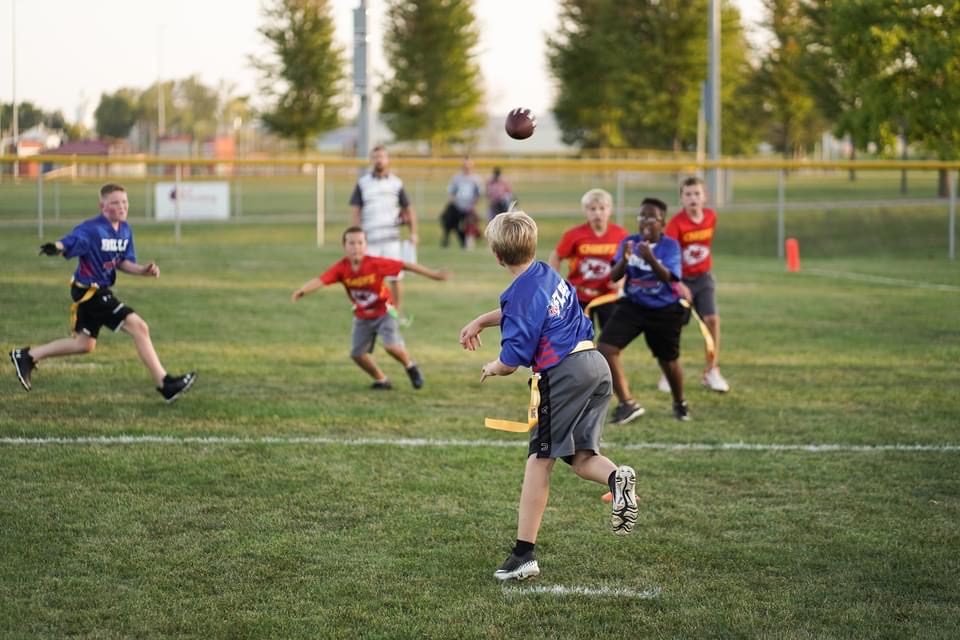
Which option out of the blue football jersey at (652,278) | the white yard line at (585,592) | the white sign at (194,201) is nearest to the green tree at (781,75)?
the white sign at (194,201)

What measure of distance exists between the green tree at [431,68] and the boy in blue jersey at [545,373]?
50.4 m

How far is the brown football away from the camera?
695 centimetres

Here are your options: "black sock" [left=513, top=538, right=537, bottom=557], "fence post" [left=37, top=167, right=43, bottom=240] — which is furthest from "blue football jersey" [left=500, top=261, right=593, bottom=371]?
"fence post" [left=37, top=167, right=43, bottom=240]

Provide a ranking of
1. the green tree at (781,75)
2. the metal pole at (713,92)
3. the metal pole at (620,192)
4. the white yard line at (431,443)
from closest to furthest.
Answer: the white yard line at (431,443)
the metal pole at (620,192)
the metal pole at (713,92)
the green tree at (781,75)

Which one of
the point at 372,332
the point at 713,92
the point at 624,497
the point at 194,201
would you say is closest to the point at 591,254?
the point at 372,332

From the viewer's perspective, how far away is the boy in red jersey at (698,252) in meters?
9.74

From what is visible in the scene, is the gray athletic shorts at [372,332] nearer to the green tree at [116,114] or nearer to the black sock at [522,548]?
the black sock at [522,548]

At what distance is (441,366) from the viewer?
11312mm

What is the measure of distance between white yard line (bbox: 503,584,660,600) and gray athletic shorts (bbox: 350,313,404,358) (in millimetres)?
5101

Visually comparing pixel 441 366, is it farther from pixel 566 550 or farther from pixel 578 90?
pixel 578 90

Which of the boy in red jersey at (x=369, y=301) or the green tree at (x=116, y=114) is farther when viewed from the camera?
the green tree at (x=116, y=114)

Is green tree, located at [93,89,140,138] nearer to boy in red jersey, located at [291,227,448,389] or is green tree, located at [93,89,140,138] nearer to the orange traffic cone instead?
the orange traffic cone

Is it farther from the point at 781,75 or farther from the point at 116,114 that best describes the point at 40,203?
the point at 781,75

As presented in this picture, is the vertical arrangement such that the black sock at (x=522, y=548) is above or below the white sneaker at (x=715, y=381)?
below
